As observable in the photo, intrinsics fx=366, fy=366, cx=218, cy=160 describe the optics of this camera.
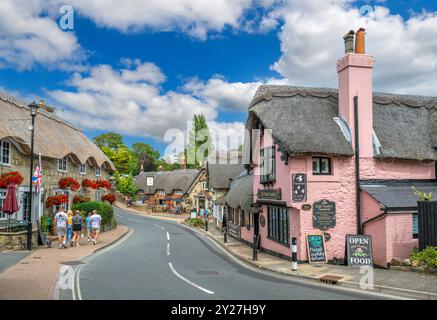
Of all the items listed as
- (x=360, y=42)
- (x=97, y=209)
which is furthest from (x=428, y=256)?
(x=97, y=209)

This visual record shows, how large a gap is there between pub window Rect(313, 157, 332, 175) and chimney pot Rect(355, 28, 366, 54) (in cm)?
508

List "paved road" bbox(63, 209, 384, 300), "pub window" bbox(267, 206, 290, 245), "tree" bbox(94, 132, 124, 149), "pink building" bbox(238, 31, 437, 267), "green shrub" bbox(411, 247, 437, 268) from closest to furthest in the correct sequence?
"paved road" bbox(63, 209, 384, 300) → "green shrub" bbox(411, 247, 437, 268) → "pink building" bbox(238, 31, 437, 267) → "pub window" bbox(267, 206, 290, 245) → "tree" bbox(94, 132, 124, 149)

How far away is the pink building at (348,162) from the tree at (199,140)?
135 ft

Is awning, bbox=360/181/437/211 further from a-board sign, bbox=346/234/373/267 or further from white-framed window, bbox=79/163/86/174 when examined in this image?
white-framed window, bbox=79/163/86/174

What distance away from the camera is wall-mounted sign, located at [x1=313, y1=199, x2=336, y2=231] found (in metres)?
14.8

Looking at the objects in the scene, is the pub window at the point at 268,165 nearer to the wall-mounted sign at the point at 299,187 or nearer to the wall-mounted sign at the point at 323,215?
the wall-mounted sign at the point at 299,187

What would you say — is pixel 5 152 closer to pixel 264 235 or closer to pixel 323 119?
pixel 264 235

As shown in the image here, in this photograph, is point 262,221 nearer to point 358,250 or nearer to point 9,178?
point 358,250

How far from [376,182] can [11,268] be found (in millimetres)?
14433

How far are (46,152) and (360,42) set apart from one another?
18845mm

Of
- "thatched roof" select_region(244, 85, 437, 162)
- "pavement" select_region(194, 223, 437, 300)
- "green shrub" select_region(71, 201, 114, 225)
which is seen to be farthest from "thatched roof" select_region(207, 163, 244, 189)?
"pavement" select_region(194, 223, 437, 300)

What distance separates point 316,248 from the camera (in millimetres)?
14539
